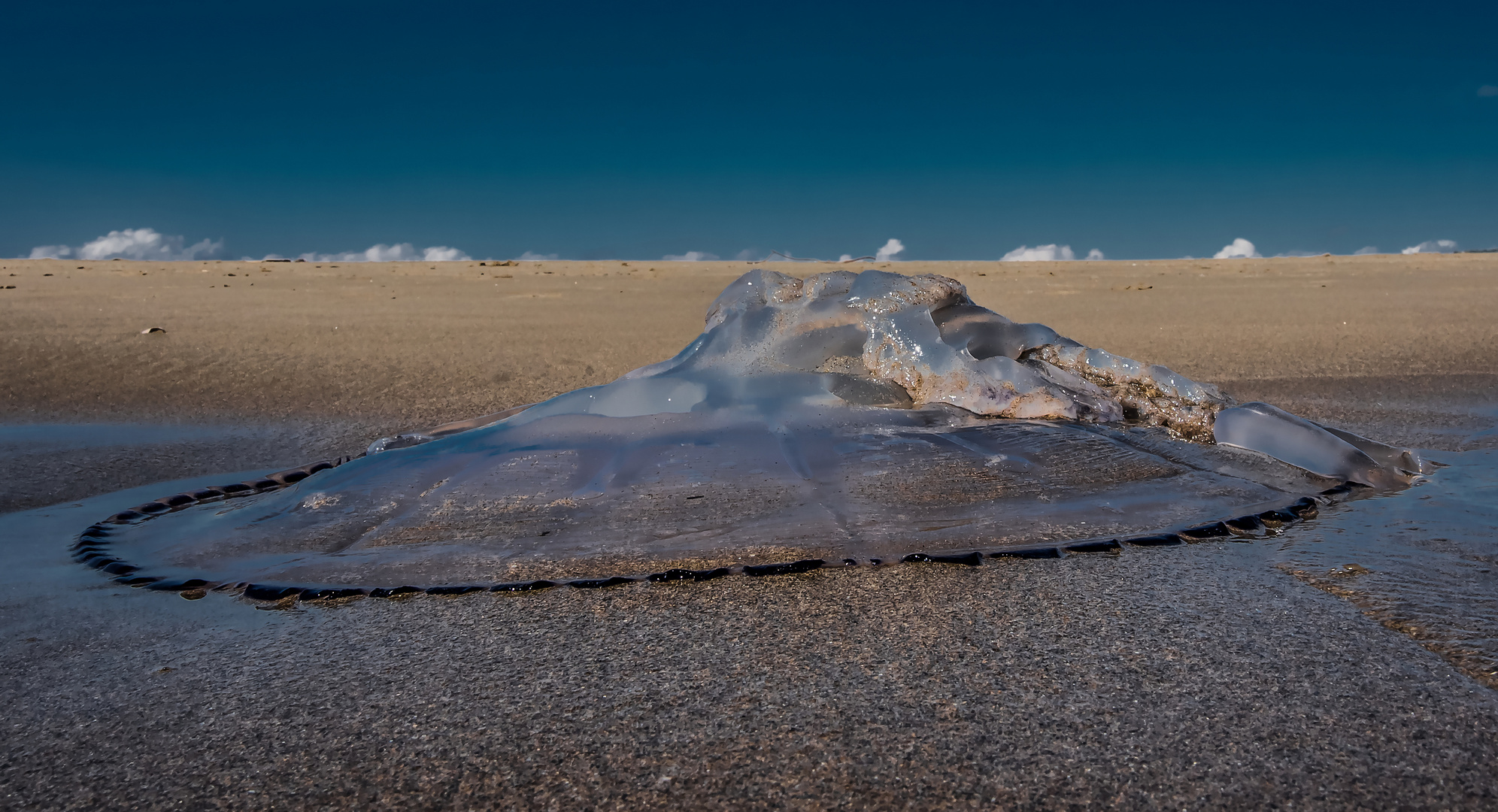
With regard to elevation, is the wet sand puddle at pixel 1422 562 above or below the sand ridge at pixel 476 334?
below

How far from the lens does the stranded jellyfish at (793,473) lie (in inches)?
80.7

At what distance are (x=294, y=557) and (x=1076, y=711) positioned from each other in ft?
5.48

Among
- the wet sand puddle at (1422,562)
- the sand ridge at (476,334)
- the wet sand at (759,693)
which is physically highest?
the sand ridge at (476,334)

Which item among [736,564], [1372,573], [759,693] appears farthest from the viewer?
[736,564]

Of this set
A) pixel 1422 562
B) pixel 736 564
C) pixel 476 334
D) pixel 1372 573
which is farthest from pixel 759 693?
pixel 476 334

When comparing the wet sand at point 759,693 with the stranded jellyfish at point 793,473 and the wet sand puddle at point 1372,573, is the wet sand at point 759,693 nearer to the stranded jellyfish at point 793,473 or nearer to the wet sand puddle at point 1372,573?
the wet sand puddle at point 1372,573

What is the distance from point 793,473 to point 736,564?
53 cm

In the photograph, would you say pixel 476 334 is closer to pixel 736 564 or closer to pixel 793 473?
pixel 793 473

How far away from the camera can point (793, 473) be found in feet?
7.99

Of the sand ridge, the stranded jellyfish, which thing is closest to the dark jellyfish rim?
the stranded jellyfish

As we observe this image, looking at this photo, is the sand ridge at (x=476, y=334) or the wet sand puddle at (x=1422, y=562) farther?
the sand ridge at (x=476, y=334)

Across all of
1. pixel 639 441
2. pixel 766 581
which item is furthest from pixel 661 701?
pixel 639 441

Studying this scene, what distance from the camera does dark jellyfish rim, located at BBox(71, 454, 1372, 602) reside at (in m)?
1.88

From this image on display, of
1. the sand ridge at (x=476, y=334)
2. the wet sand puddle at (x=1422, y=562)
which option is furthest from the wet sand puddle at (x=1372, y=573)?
the sand ridge at (x=476, y=334)
